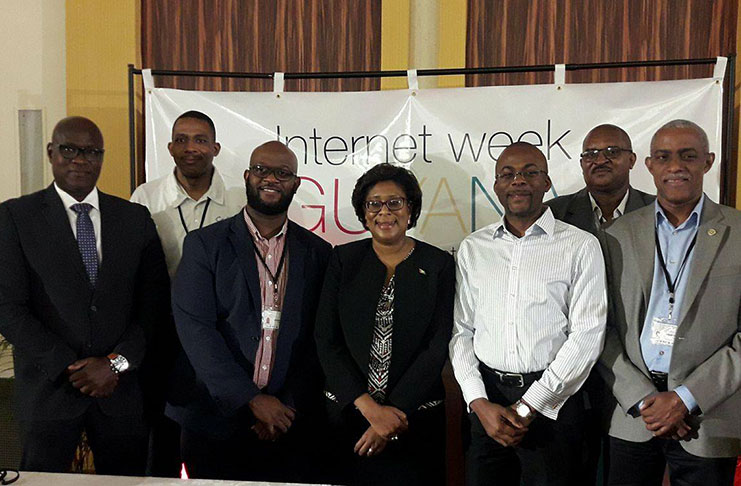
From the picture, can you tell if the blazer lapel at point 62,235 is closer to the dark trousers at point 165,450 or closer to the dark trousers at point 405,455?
the dark trousers at point 165,450

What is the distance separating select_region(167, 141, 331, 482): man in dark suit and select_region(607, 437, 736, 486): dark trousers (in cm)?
107

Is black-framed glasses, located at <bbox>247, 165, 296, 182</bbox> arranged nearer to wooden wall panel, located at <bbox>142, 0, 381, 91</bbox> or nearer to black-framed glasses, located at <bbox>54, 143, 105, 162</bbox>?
black-framed glasses, located at <bbox>54, 143, 105, 162</bbox>

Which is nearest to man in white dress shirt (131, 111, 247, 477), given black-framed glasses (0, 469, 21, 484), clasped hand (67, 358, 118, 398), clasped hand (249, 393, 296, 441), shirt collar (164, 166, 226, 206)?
shirt collar (164, 166, 226, 206)

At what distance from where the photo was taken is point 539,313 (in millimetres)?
2258

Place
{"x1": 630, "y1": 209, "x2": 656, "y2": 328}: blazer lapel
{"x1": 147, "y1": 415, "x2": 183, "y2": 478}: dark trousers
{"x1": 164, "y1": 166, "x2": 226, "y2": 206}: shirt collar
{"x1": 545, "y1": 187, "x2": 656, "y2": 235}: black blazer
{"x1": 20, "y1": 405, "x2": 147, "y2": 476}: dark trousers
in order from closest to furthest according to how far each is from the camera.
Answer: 1. {"x1": 630, "y1": 209, "x2": 656, "y2": 328}: blazer lapel
2. {"x1": 20, "y1": 405, "x2": 147, "y2": 476}: dark trousers
3. {"x1": 545, "y1": 187, "x2": 656, "y2": 235}: black blazer
4. {"x1": 147, "y1": 415, "x2": 183, "y2": 478}: dark trousers
5. {"x1": 164, "y1": 166, "x2": 226, "y2": 206}: shirt collar

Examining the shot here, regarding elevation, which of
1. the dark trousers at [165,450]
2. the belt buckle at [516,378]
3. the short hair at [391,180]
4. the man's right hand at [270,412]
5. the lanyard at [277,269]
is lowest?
the dark trousers at [165,450]

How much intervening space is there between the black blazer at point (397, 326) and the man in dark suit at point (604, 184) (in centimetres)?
66

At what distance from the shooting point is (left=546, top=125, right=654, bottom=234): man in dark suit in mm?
2691

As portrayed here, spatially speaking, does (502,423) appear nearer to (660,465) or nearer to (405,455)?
(405,455)

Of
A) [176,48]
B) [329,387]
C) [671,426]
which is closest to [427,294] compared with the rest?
[329,387]

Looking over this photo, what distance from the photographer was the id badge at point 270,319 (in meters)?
2.44

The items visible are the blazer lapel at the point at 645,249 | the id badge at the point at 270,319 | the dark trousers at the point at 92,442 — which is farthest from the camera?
the id badge at the point at 270,319

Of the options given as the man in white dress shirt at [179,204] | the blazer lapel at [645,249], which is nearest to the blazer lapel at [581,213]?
the blazer lapel at [645,249]

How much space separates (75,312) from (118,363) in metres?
0.24
